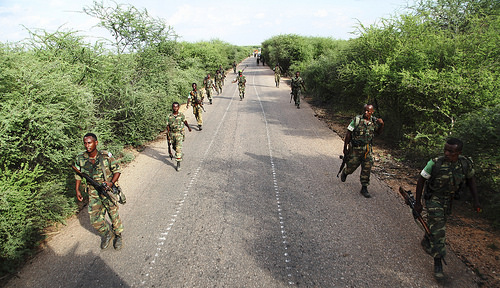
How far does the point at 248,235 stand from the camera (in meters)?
4.33

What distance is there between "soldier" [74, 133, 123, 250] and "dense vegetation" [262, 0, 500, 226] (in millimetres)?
6063

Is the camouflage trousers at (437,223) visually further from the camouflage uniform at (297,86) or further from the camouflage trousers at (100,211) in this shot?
the camouflage uniform at (297,86)

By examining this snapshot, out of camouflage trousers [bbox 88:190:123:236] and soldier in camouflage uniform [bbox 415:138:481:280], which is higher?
soldier in camouflage uniform [bbox 415:138:481:280]

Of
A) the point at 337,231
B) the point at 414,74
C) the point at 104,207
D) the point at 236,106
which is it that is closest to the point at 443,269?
the point at 337,231

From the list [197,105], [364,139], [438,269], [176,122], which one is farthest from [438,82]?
[197,105]

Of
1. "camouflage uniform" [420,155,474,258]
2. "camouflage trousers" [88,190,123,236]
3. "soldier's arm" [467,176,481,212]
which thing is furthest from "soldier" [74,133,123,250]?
"soldier's arm" [467,176,481,212]

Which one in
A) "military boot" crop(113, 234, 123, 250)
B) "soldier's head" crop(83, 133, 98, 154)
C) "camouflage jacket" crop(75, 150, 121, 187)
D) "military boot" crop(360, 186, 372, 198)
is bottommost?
"military boot" crop(113, 234, 123, 250)

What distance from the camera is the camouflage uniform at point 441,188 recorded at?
331 cm

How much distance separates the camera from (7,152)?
437cm

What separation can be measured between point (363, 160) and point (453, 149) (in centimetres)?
219

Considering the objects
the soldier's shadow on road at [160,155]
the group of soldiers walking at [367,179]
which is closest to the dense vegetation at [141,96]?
the soldier's shadow on road at [160,155]

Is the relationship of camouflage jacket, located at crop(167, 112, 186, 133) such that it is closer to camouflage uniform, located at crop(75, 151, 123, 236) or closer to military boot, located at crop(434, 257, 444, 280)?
camouflage uniform, located at crop(75, 151, 123, 236)

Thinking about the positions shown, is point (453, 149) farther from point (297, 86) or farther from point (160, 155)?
point (297, 86)

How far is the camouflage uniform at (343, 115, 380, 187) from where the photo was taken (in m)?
5.23
